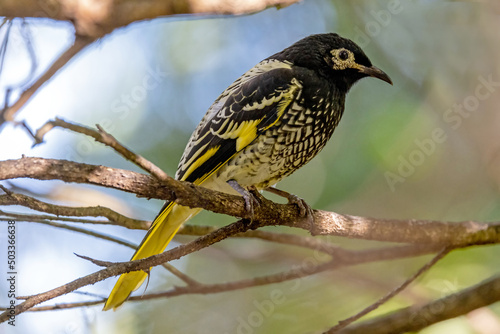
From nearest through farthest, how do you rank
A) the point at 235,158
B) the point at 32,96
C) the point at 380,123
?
the point at 32,96 → the point at 235,158 → the point at 380,123

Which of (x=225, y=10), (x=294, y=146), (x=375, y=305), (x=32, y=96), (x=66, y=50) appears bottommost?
(x=375, y=305)

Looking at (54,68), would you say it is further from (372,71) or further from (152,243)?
(372,71)

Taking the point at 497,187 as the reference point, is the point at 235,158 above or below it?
above

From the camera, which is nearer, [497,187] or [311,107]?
[311,107]

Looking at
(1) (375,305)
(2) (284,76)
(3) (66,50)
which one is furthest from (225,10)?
(1) (375,305)

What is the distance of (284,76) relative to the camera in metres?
3.51

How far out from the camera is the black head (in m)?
3.70

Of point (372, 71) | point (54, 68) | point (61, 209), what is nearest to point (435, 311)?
point (372, 71)

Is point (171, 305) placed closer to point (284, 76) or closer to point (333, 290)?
point (333, 290)

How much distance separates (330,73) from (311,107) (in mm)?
373

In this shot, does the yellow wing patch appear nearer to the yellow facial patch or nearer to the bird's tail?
the bird's tail

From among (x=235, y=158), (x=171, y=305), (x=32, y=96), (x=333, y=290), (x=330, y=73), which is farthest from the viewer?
(x=171, y=305)

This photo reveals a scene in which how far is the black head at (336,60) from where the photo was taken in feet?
12.1

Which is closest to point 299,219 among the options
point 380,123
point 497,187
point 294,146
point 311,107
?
point 294,146
